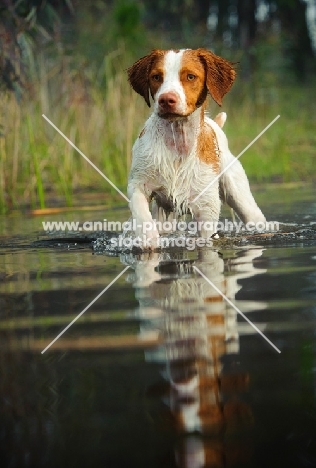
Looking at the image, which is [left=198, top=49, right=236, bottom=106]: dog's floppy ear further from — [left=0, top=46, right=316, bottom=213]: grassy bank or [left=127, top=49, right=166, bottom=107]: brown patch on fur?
[left=0, top=46, right=316, bottom=213]: grassy bank

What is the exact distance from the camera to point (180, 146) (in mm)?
5988

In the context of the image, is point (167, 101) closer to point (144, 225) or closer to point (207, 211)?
point (144, 225)

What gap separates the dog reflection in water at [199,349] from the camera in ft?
6.53

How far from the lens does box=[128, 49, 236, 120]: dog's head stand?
550 centimetres

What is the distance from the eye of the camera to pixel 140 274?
459 cm

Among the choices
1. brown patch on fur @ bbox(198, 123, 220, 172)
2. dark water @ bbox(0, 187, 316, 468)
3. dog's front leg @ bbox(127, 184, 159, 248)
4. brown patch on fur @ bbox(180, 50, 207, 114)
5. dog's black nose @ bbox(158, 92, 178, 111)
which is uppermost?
brown patch on fur @ bbox(180, 50, 207, 114)

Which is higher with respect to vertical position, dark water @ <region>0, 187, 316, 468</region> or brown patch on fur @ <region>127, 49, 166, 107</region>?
brown patch on fur @ <region>127, 49, 166, 107</region>

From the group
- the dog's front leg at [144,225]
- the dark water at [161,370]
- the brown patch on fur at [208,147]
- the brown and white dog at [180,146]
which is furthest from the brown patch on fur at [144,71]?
the dark water at [161,370]

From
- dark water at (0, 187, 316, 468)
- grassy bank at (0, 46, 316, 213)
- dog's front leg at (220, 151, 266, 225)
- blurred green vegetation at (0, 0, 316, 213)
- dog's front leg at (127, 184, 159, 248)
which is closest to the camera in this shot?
dark water at (0, 187, 316, 468)

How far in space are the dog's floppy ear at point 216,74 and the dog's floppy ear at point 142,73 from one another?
1.04 ft

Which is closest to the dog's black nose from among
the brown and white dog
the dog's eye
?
the brown and white dog

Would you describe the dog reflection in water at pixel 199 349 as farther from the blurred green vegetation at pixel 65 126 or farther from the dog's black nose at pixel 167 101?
the blurred green vegetation at pixel 65 126

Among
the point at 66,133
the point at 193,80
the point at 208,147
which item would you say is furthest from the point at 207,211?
the point at 66,133

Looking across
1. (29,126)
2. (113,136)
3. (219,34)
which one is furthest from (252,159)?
(219,34)
